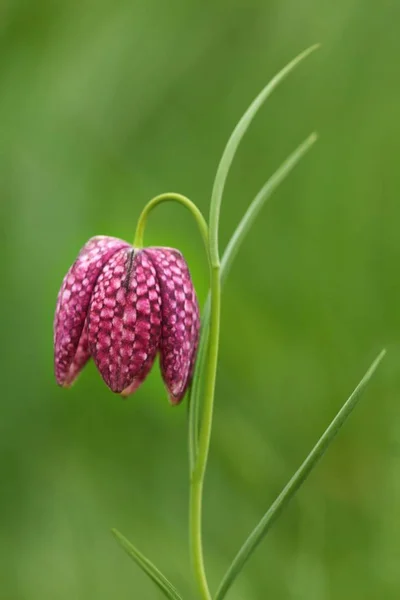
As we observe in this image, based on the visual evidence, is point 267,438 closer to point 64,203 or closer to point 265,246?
→ point 265,246

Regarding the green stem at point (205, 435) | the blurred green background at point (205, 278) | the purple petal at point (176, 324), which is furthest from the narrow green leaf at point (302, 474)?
the blurred green background at point (205, 278)

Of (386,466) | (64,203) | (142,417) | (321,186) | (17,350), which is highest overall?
(64,203)

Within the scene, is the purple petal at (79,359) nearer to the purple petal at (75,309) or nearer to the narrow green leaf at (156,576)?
the purple petal at (75,309)

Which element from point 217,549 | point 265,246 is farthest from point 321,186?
point 217,549

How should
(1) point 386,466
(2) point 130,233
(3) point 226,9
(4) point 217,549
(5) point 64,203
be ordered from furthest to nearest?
(3) point 226,9 < (5) point 64,203 < (2) point 130,233 < (4) point 217,549 < (1) point 386,466

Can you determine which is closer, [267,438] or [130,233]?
[267,438]

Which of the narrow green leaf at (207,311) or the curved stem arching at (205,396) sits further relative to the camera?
the narrow green leaf at (207,311)

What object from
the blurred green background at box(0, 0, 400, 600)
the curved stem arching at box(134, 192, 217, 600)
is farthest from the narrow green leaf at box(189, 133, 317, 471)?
the blurred green background at box(0, 0, 400, 600)
